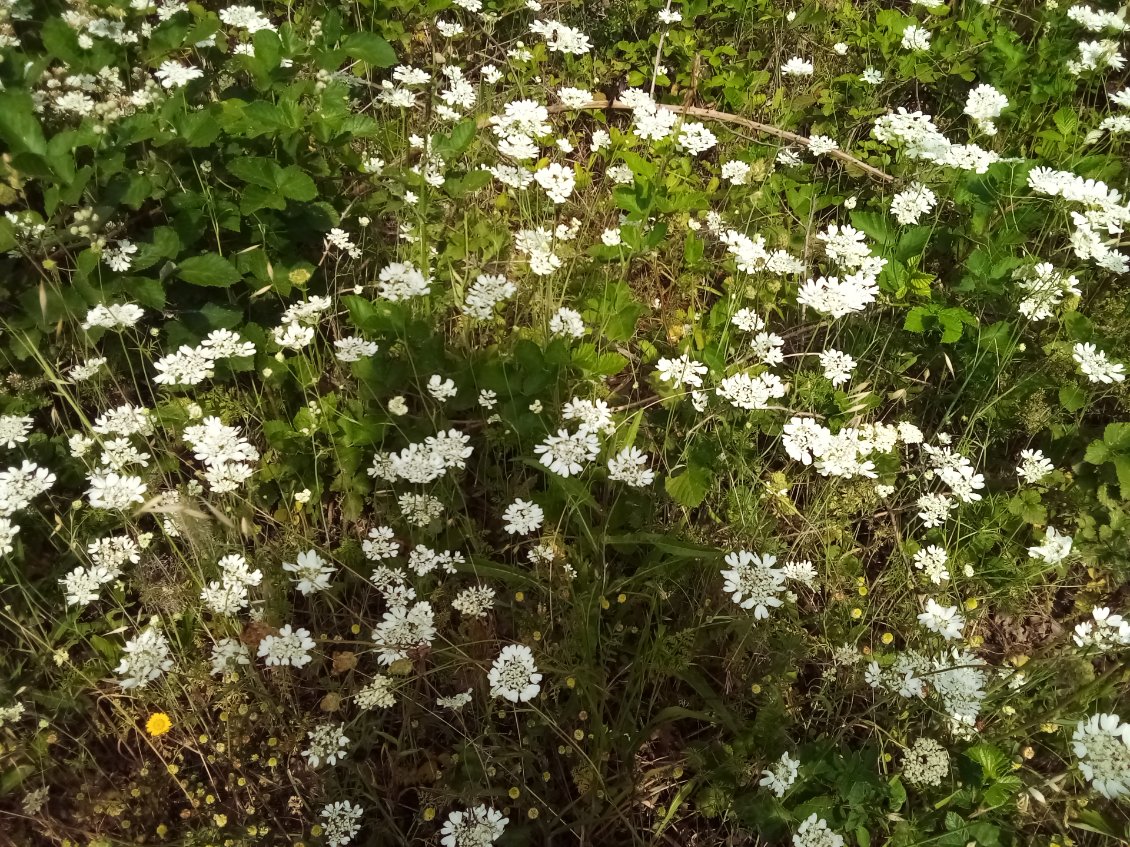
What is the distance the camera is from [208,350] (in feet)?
6.78

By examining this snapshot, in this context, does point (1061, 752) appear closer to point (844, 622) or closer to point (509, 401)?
point (844, 622)

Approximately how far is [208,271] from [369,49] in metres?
0.96

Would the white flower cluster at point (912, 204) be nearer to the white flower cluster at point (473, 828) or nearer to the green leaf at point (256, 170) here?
the green leaf at point (256, 170)

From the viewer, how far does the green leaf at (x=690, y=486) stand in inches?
81.0

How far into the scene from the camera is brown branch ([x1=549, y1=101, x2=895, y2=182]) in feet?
10.0

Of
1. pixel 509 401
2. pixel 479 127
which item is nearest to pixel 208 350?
pixel 509 401

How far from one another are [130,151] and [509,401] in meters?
1.48

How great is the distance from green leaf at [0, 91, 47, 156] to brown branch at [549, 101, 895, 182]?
1906mm

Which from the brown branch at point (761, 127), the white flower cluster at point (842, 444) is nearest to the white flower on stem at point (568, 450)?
the white flower cluster at point (842, 444)

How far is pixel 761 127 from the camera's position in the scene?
3.13 metres

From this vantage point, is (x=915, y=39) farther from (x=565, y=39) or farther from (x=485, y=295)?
(x=485, y=295)

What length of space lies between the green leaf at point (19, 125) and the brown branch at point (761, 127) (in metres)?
1.91

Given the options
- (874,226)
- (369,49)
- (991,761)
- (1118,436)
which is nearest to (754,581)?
(991,761)

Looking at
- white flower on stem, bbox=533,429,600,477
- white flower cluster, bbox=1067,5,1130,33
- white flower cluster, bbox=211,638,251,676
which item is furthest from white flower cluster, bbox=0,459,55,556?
white flower cluster, bbox=1067,5,1130,33
